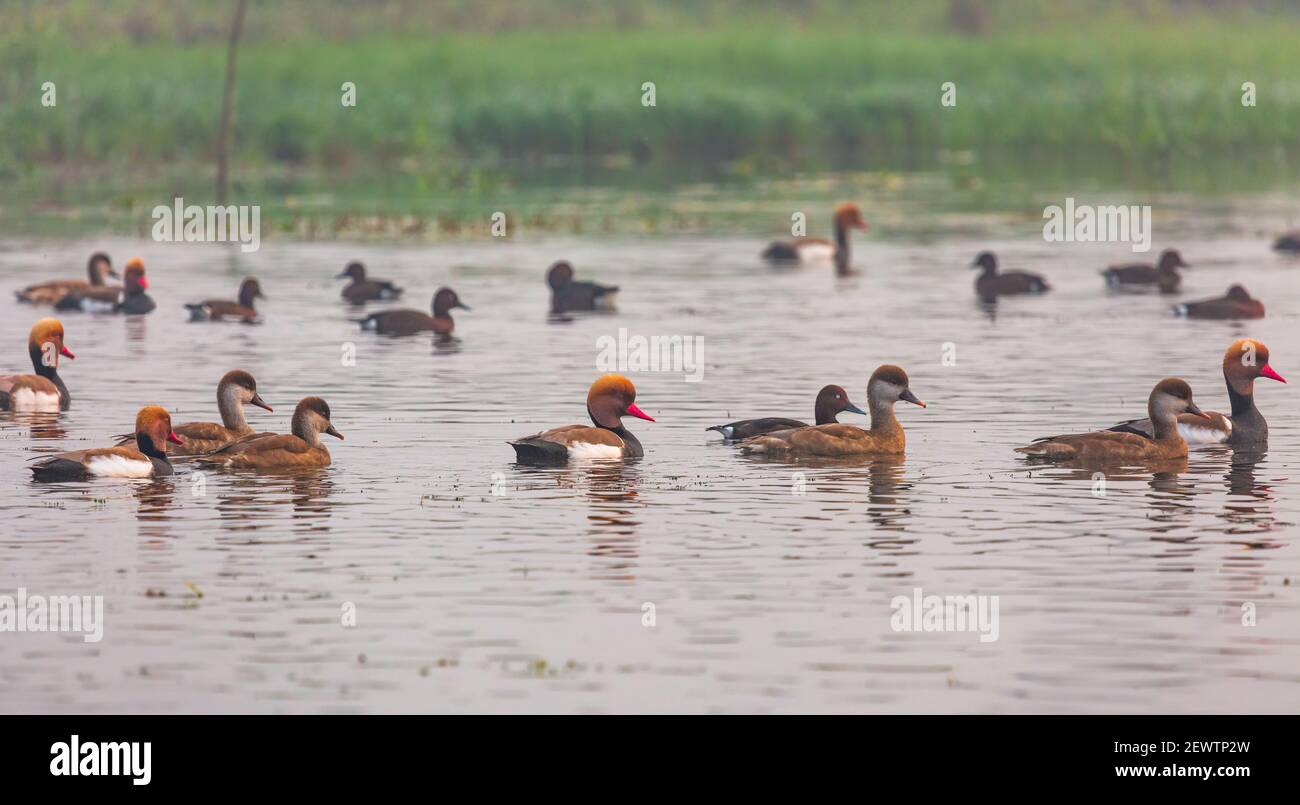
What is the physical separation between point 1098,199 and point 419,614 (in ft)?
131

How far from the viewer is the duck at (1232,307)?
32.1 metres

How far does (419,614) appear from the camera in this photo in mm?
14148

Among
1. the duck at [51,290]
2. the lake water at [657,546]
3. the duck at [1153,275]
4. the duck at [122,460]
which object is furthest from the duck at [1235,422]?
the duck at [51,290]

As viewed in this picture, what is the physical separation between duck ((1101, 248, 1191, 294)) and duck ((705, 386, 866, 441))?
16.7 metres

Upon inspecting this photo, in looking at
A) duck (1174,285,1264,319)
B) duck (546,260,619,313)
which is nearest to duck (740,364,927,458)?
duck (1174,285,1264,319)

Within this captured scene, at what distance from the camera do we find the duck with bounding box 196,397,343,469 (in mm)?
19250

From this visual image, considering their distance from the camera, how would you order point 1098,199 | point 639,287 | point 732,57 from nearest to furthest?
point 639,287
point 1098,199
point 732,57

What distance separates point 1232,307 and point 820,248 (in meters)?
11.4

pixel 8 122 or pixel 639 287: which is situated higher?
pixel 8 122

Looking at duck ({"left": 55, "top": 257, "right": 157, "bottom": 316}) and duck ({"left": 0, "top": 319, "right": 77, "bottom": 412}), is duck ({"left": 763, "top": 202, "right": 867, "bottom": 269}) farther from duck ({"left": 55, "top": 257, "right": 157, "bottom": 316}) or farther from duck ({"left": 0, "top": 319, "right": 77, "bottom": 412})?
duck ({"left": 0, "top": 319, "right": 77, "bottom": 412})

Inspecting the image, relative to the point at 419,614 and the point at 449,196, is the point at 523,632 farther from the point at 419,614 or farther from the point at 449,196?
the point at 449,196

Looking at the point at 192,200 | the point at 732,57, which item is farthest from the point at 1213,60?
the point at 192,200

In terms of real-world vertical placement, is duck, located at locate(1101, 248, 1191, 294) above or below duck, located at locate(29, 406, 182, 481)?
above

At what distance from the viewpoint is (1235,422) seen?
20.8m
